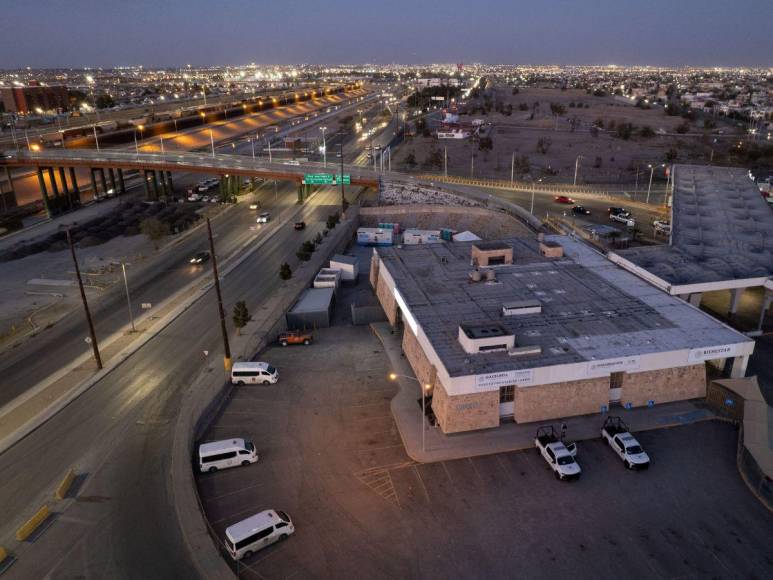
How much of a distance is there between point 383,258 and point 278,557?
22.0 m

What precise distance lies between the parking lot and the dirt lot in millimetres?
64241

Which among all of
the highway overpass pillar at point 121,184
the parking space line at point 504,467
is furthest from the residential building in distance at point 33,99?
the parking space line at point 504,467

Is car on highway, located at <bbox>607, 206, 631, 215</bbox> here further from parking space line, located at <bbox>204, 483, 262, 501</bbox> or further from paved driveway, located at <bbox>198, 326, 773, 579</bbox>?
parking space line, located at <bbox>204, 483, 262, 501</bbox>

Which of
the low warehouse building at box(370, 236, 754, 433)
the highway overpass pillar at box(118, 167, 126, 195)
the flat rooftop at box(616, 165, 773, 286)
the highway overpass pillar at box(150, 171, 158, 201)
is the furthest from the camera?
the highway overpass pillar at box(118, 167, 126, 195)

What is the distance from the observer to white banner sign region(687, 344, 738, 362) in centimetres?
2300

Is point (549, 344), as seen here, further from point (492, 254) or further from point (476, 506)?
point (492, 254)

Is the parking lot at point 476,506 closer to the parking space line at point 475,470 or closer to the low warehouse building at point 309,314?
the parking space line at point 475,470

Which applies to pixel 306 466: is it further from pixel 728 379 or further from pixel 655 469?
pixel 728 379

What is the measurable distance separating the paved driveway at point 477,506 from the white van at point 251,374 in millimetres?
1783

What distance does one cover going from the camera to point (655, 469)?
20203 millimetres

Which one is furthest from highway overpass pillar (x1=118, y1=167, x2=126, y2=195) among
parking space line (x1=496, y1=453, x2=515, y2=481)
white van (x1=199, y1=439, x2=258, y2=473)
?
parking space line (x1=496, y1=453, x2=515, y2=481)

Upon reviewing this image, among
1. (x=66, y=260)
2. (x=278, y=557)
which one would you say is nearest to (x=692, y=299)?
(x=278, y=557)

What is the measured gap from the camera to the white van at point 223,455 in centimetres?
1981

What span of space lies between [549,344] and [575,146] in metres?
86.3
